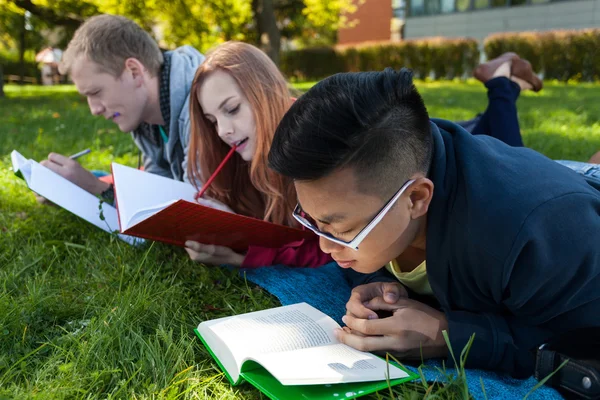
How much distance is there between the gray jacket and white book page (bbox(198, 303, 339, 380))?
1211 millimetres

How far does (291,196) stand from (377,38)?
2298 cm

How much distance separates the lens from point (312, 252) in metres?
2.58

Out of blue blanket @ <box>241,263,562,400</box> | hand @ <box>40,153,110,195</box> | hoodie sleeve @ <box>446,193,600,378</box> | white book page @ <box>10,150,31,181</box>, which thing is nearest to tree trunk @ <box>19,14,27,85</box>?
hand @ <box>40,153,110,195</box>

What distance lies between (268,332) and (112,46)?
6.68ft

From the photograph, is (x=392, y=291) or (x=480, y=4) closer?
(x=392, y=291)

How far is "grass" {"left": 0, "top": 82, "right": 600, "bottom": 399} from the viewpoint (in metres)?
1.59

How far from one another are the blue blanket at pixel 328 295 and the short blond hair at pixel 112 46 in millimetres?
1397

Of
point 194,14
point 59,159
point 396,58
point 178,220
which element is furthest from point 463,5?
point 178,220

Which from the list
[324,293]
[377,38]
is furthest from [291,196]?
[377,38]

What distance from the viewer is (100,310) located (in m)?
2.03

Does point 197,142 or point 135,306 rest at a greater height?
point 197,142

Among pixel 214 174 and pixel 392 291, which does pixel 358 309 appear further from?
pixel 214 174

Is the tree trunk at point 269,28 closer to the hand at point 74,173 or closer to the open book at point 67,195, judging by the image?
the hand at point 74,173

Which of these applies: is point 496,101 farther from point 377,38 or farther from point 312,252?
point 377,38
